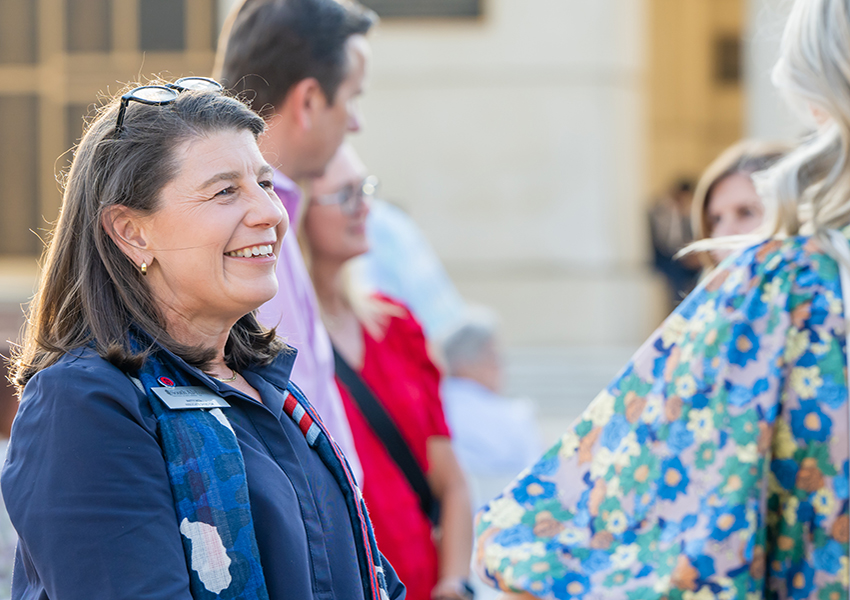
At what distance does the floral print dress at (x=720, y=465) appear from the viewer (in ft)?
5.24

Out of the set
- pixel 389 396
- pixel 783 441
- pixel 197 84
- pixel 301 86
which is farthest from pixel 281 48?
pixel 783 441

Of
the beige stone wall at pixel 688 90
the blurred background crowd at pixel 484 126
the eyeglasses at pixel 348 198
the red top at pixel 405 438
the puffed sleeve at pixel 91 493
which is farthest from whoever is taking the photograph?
the beige stone wall at pixel 688 90

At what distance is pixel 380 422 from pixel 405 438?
0.09 meters

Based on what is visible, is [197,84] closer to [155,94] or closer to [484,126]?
[155,94]

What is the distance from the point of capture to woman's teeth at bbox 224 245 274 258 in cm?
161

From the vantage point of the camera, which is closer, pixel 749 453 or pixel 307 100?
pixel 749 453

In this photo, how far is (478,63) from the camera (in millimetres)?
9586

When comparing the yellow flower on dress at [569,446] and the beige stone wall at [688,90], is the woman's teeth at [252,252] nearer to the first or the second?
the yellow flower on dress at [569,446]

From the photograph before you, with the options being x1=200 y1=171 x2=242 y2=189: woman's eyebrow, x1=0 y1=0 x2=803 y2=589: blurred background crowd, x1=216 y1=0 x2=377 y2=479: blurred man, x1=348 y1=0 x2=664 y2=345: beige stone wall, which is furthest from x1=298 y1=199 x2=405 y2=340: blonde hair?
x1=348 y1=0 x2=664 y2=345: beige stone wall

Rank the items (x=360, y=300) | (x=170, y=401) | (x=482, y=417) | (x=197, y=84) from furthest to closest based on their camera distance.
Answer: (x=482, y=417) → (x=360, y=300) → (x=197, y=84) → (x=170, y=401)

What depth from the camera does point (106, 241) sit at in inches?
61.2

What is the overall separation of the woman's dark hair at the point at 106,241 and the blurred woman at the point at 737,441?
2.21ft

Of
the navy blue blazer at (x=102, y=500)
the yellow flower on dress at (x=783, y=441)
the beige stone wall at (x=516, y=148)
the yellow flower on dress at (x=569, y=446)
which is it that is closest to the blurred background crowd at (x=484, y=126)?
the beige stone wall at (x=516, y=148)

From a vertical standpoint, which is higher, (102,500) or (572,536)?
(102,500)
